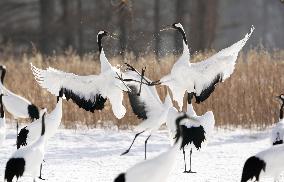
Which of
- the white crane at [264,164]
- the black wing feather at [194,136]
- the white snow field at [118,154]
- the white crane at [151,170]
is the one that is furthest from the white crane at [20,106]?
the white crane at [151,170]

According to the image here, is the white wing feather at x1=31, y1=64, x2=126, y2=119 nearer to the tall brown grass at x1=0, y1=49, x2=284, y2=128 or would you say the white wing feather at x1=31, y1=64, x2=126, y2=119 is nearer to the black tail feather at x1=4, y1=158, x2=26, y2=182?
the black tail feather at x1=4, y1=158, x2=26, y2=182

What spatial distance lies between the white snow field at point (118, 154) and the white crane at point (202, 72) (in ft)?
3.04

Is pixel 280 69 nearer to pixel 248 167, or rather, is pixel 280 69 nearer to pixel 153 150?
pixel 153 150

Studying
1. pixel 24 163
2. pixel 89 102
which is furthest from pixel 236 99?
pixel 24 163

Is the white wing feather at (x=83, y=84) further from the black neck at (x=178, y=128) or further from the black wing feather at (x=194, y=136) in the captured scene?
the black neck at (x=178, y=128)

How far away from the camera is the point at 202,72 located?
9.67 metres

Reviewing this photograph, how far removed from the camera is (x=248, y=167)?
23.6 ft

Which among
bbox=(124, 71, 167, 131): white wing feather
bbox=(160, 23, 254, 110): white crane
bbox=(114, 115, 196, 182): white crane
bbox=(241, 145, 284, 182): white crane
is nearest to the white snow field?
bbox=(124, 71, 167, 131): white wing feather

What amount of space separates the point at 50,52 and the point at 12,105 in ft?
61.7

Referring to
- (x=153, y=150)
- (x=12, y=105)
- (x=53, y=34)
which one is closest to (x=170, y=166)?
(x=153, y=150)

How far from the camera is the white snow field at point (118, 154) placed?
8.85m

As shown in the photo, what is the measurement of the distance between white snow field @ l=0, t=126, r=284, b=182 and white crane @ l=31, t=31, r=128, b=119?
75 cm

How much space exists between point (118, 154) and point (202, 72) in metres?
1.73

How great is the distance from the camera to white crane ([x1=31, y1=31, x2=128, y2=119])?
959cm
